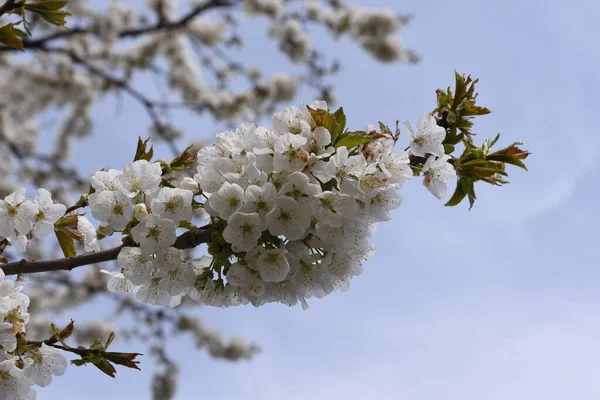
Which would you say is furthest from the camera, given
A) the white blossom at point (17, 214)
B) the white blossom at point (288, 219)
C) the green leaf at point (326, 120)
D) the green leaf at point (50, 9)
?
the green leaf at point (50, 9)

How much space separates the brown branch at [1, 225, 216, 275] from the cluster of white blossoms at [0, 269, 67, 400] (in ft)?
0.14

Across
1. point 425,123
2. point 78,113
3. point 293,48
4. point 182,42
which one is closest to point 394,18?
point 293,48

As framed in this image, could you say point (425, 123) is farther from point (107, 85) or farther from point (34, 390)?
point (107, 85)

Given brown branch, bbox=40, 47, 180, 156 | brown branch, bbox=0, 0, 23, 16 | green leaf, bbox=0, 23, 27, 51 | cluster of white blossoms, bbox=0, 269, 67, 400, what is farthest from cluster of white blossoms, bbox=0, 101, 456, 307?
brown branch, bbox=40, 47, 180, 156

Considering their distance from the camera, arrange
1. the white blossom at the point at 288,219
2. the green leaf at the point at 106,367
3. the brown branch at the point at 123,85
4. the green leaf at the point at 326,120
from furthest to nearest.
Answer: the brown branch at the point at 123,85 → the green leaf at the point at 106,367 → the green leaf at the point at 326,120 → the white blossom at the point at 288,219

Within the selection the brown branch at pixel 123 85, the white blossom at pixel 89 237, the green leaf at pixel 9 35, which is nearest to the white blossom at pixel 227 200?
the white blossom at pixel 89 237

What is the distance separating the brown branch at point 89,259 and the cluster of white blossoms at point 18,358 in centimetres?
4

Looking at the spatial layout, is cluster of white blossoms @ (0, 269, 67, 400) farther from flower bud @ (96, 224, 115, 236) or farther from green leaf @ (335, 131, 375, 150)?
green leaf @ (335, 131, 375, 150)

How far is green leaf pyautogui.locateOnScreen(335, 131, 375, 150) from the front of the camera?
4.34ft

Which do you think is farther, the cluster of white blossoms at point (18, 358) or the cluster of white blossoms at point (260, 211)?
the cluster of white blossoms at point (18, 358)

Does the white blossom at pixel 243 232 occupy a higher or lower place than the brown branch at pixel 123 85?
lower

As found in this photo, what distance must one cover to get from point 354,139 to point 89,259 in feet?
2.37

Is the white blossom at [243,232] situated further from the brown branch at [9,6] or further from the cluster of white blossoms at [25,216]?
the brown branch at [9,6]

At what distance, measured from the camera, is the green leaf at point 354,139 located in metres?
1.32
